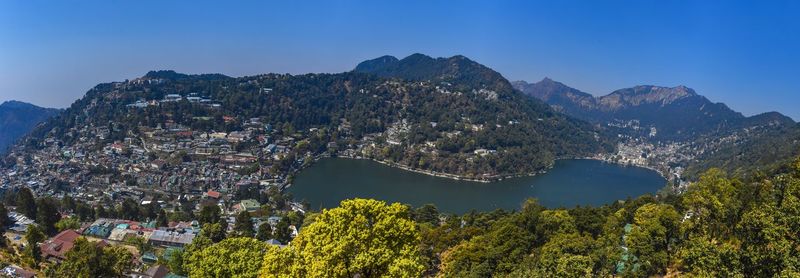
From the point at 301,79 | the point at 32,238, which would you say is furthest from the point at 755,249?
the point at 301,79

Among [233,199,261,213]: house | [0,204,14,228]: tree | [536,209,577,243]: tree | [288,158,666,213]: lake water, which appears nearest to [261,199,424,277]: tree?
[536,209,577,243]: tree

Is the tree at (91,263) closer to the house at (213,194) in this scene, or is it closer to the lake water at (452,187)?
the lake water at (452,187)

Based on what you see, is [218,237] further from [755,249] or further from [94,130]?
[94,130]

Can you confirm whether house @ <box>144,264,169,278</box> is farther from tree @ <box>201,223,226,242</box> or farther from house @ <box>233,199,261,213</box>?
house @ <box>233,199,261,213</box>

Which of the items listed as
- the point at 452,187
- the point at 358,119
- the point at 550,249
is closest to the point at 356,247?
the point at 550,249

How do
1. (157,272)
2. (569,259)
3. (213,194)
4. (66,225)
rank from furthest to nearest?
(213,194)
(66,225)
(157,272)
(569,259)

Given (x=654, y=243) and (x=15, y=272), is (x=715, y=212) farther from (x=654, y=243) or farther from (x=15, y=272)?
(x=15, y=272)

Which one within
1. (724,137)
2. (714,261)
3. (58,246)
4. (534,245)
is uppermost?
(714,261)
